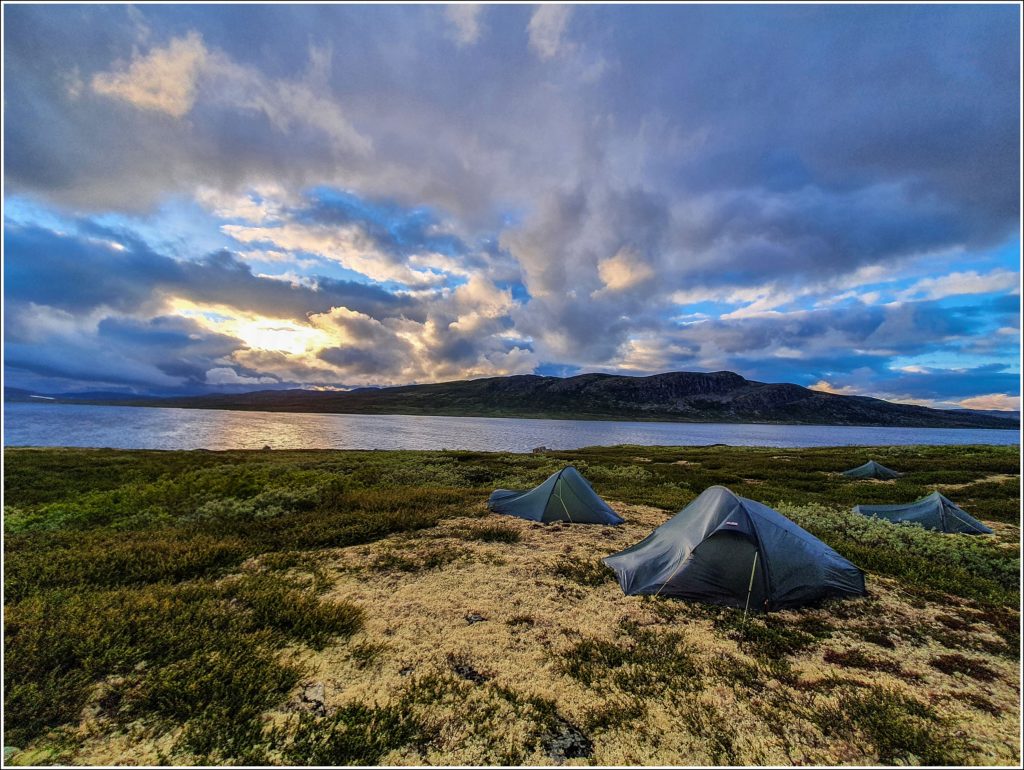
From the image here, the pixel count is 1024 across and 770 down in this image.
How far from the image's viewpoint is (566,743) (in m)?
5.55

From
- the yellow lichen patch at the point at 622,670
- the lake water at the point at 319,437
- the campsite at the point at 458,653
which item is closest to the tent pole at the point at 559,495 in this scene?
the campsite at the point at 458,653

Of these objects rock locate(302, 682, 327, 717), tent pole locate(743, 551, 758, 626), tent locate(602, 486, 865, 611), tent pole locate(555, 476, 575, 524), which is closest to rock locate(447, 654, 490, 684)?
rock locate(302, 682, 327, 717)

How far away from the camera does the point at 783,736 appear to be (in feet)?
18.9

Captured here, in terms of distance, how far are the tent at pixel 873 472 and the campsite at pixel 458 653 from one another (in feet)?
72.6

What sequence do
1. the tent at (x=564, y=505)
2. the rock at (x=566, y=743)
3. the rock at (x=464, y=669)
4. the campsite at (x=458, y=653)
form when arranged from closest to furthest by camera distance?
the rock at (x=566, y=743), the campsite at (x=458, y=653), the rock at (x=464, y=669), the tent at (x=564, y=505)

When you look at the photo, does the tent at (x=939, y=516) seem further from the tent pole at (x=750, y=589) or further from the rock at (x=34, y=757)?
the rock at (x=34, y=757)

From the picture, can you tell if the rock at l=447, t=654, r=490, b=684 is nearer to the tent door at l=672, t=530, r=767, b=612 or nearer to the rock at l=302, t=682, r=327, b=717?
the rock at l=302, t=682, r=327, b=717

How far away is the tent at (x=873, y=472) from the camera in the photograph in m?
32.5

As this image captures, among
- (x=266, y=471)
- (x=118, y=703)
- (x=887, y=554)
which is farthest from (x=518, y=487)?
(x=118, y=703)

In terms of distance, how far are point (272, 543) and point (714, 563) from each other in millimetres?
12888

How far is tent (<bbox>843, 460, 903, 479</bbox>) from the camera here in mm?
32531

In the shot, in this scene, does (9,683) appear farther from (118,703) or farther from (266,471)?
(266,471)

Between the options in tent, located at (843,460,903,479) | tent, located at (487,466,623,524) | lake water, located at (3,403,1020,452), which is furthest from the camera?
lake water, located at (3,403,1020,452)

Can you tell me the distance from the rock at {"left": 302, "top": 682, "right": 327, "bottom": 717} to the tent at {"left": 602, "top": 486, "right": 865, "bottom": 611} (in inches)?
276
